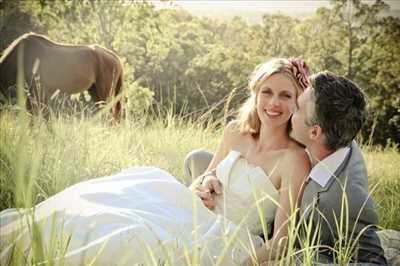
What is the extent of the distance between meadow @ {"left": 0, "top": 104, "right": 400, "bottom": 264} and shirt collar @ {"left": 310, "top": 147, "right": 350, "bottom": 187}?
1.15 metres

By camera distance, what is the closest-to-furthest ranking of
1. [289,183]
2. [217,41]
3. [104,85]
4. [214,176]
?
[289,183] < [214,176] < [104,85] < [217,41]

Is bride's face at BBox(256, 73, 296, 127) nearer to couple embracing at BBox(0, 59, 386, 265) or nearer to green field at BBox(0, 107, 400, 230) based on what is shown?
couple embracing at BBox(0, 59, 386, 265)

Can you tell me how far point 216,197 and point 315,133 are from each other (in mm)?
604

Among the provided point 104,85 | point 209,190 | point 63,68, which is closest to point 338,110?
point 209,190

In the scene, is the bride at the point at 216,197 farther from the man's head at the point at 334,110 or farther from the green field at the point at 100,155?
the green field at the point at 100,155

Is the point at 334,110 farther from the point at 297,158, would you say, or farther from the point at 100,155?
the point at 100,155

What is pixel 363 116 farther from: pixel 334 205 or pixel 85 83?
pixel 85 83

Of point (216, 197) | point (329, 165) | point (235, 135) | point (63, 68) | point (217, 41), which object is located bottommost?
point (217, 41)

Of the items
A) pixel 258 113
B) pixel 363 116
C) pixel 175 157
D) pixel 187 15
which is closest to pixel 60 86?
pixel 175 157

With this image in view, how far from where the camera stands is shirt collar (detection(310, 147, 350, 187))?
155cm

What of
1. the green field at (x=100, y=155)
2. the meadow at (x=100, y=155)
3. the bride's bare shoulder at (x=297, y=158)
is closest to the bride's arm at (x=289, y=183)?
the bride's bare shoulder at (x=297, y=158)

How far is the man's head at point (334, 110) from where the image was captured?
1537 millimetres

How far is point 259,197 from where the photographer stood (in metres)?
1.93

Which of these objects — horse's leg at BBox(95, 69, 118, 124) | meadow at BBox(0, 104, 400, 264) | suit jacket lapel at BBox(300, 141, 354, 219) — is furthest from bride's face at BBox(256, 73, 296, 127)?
horse's leg at BBox(95, 69, 118, 124)
